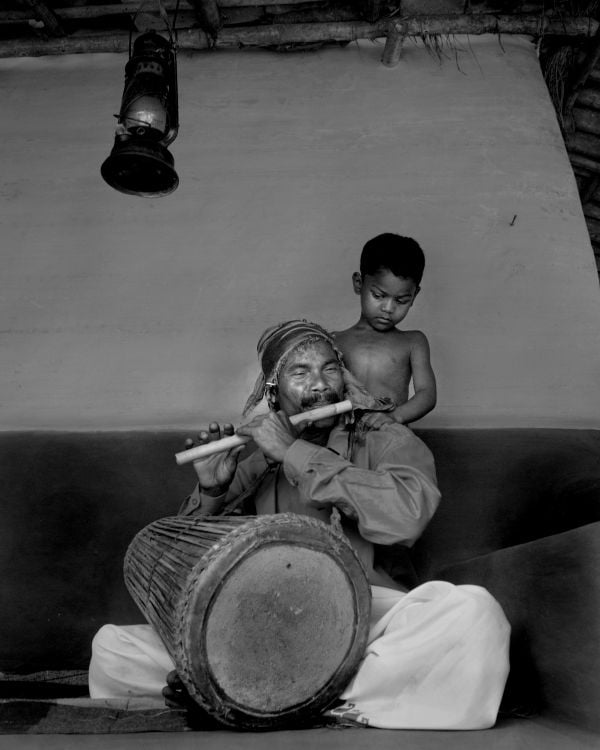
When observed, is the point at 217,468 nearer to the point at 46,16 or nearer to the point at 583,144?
the point at 46,16

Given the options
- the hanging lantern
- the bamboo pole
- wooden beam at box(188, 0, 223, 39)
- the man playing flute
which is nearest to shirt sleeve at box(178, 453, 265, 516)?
the man playing flute

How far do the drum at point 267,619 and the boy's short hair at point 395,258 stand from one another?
145cm

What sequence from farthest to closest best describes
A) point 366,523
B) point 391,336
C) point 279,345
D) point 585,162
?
point 585,162 → point 391,336 → point 279,345 → point 366,523

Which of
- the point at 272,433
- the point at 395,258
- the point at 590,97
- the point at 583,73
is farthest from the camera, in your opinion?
the point at 590,97

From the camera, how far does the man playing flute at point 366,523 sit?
163 centimetres

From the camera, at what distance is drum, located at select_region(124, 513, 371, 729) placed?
1.53 m

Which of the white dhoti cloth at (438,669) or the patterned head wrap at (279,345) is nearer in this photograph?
the white dhoti cloth at (438,669)

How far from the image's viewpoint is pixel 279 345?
2.45 meters

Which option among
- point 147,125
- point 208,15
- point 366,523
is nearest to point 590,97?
point 208,15

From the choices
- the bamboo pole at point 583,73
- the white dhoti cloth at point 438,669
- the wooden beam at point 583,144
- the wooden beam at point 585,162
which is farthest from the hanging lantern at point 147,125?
the wooden beam at point 585,162

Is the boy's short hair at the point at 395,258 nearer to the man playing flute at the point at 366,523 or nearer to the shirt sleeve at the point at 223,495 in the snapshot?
the man playing flute at the point at 366,523

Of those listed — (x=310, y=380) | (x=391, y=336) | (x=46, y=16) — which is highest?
(x=46, y=16)

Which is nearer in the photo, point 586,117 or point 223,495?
point 223,495

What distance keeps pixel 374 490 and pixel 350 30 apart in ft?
9.79
